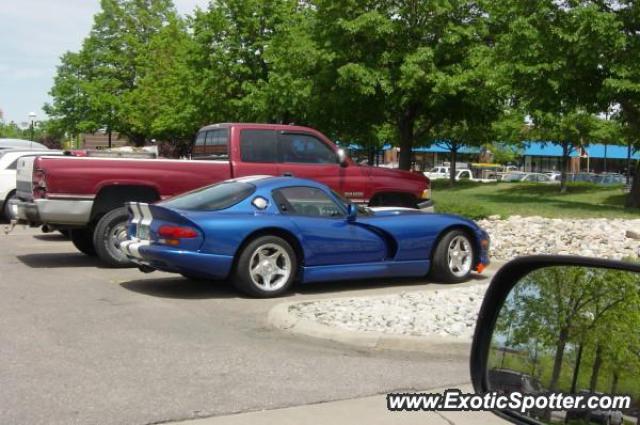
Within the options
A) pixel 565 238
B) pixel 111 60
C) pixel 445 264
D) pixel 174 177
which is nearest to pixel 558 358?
pixel 445 264

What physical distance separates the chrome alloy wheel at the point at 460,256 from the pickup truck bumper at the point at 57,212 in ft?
16.4

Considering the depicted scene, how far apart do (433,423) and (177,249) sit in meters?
4.23

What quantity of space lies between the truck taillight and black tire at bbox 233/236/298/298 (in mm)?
3538

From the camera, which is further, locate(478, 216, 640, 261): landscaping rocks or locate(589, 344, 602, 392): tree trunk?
locate(478, 216, 640, 261): landscaping rocks

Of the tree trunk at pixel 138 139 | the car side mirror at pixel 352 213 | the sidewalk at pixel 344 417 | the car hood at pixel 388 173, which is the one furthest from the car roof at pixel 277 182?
the tree trunk at pixel 138 139

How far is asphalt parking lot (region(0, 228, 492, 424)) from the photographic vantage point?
187 inches

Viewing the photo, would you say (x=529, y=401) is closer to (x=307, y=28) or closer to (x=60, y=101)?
(x=307, y=28)

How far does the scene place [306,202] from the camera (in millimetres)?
9016

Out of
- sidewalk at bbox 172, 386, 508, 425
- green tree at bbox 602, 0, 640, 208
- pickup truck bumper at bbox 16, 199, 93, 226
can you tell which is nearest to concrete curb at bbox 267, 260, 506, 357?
sidewalk at bbox 172, 386, 508, 425

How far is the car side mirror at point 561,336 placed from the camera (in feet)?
6.37

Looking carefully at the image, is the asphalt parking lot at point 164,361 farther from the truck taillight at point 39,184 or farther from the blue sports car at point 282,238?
the truck taillight at point 39,184

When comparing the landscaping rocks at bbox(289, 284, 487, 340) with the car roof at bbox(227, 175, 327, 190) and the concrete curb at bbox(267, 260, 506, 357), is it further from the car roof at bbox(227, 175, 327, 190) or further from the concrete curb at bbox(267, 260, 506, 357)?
the car roof at bbox(227, 175, 327, 190)

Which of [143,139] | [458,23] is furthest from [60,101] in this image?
[458,23]

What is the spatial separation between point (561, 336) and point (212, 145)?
10627mm
